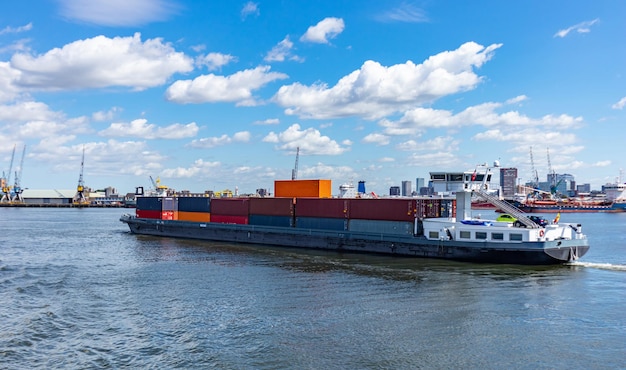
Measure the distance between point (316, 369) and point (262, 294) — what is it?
1296 cm

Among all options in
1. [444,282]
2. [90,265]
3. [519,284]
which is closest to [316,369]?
[444,282]

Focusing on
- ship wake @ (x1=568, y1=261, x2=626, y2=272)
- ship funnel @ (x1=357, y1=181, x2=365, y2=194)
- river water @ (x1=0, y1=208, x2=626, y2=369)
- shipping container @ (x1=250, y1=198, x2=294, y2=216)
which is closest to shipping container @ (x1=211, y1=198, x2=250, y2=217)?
shipping container @ (x1=250, y1=198, x2=294, y2=216)

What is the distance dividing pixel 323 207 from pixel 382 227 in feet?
27.8

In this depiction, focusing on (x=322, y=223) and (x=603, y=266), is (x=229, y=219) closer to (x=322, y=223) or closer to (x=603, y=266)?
(x=322, y=223)

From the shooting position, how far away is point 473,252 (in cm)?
4475

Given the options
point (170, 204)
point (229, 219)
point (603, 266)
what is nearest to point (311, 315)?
point (603, 266)

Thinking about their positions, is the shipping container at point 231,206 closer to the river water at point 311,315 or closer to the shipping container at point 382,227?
the shipping container at point 382,227

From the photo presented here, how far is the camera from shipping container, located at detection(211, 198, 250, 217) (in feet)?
214

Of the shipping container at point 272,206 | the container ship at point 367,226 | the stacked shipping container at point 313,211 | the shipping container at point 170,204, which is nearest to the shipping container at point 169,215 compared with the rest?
the stacked shipping container at point 313,211

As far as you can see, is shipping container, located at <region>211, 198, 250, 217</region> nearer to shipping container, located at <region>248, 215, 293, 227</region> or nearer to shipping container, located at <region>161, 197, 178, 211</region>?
shipping container, located at <region>248, 215, 293, 227</region>

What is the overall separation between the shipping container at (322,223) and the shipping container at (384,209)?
5.47 feet

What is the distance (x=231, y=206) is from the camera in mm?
66875

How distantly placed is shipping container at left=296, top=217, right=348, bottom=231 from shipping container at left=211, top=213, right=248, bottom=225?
29.8 ft

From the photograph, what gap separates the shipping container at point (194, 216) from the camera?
230ft
